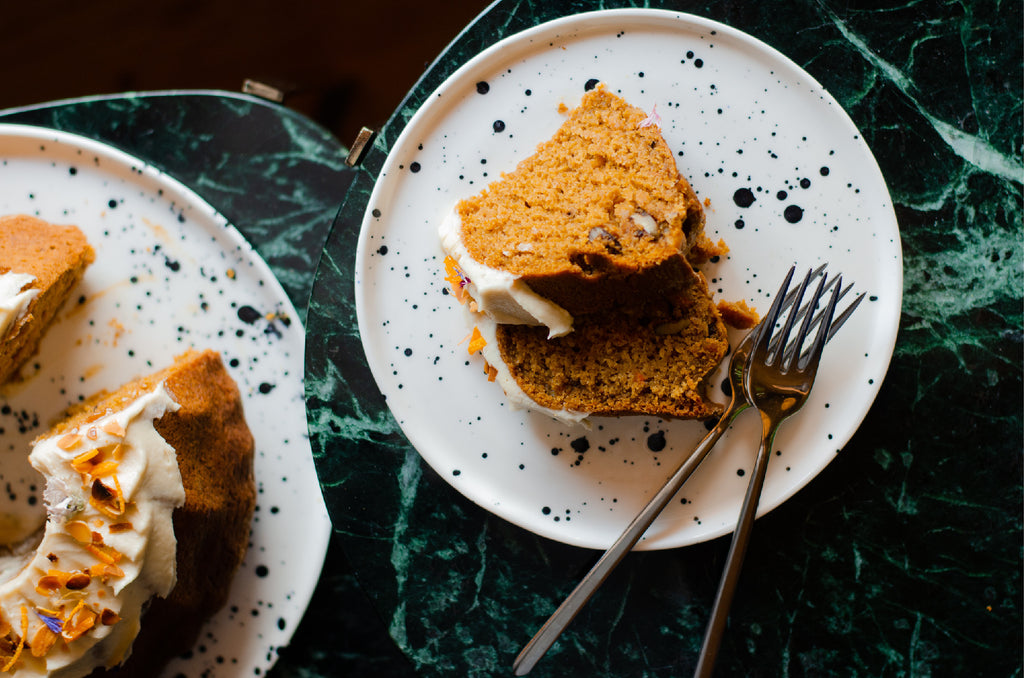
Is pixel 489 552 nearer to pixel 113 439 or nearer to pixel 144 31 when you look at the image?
pixel 113 439

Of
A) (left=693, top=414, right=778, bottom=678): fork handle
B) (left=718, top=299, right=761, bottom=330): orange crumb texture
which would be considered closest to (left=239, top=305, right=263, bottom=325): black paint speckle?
(left=718, top=299, right=761, bottom=330): orange crumb texture

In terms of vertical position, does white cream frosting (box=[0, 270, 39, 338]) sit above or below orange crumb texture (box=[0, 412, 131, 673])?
above

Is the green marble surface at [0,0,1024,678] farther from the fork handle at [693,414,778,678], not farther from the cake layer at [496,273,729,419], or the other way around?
the cake layer at [496,273,729,419]

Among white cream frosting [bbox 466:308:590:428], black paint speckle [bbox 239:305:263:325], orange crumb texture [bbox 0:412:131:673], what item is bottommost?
orange crumb texture [bbox 0:412:131:673]

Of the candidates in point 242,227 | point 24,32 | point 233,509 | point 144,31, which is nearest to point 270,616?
point 233,509

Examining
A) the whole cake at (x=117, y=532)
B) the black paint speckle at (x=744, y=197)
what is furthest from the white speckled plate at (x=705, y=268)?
the whole cake at (x=117, y=532)

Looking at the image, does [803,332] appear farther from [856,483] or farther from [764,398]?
[856,483]

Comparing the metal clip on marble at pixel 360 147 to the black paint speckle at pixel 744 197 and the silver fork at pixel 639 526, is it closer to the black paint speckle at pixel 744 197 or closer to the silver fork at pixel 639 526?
the black paint speckle at pixel 744 197
